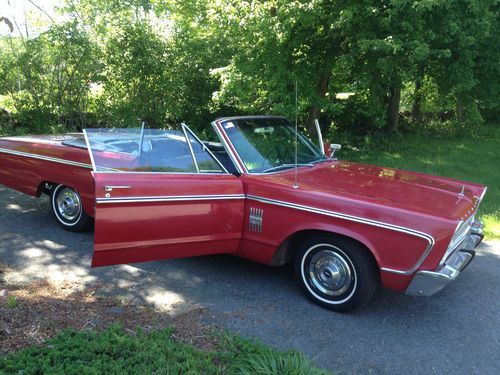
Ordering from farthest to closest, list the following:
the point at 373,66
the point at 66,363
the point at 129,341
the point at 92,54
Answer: the point at 92,54 < the point at 373,66 < the point at 129,341 < the point at 66,363

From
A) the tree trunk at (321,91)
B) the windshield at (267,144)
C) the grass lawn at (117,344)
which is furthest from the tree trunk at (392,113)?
the grass lawn at (117,344)

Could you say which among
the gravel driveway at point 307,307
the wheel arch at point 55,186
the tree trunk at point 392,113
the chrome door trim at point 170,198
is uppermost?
the tree trunk at point 392,113

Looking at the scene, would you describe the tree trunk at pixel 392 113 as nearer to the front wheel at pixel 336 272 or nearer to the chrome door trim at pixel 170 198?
the front wheel at pixel 336 272

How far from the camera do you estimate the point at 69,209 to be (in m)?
5.81

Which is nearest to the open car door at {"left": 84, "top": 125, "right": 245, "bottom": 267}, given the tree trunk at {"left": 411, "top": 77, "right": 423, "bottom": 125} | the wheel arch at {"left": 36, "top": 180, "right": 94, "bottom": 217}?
the wheel arch at {"left": 36, "top": 180, "right": 94, "bottom": 217}

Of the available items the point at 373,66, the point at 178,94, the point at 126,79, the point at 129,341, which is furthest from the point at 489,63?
the point at 129,341

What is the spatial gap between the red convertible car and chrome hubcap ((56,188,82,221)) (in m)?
1.50

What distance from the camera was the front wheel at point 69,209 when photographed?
18.7 feet

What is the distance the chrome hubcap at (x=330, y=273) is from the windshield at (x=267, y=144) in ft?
3.44

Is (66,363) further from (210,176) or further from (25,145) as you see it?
(25,145)

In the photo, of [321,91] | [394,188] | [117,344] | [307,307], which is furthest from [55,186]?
[321,91]

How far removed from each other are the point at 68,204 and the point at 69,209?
6 cm

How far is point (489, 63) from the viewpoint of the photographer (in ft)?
34.6

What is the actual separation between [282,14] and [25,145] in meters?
4.27
